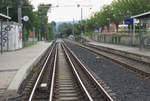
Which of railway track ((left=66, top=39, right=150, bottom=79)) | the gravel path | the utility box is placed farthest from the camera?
the utility box

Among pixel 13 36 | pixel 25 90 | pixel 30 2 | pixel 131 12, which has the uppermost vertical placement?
pixel 30 2

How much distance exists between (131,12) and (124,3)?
77.7 inches

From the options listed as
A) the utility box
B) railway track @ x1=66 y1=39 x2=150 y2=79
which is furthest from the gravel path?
the utility box

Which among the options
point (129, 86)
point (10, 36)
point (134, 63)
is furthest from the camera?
point (10, 36)

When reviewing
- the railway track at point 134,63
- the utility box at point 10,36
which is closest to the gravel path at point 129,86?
the railway track at point 134,63

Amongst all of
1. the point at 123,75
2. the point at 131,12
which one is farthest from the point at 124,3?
the point at 123,75

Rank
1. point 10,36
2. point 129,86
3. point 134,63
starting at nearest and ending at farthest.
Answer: point 129,86 < point 134,63 < point 10,36

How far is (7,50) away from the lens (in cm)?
3027

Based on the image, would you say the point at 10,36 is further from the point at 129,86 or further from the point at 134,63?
the point at 129,86

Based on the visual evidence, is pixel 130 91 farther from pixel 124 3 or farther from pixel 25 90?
pixel 124 3

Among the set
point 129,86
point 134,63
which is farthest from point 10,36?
point 129,86

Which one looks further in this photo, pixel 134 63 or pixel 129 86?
pixel 134 63

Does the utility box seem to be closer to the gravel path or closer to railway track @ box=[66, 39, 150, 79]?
railway track @ box=[66, 39, 150, 79]

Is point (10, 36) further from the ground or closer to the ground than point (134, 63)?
further from the ground
